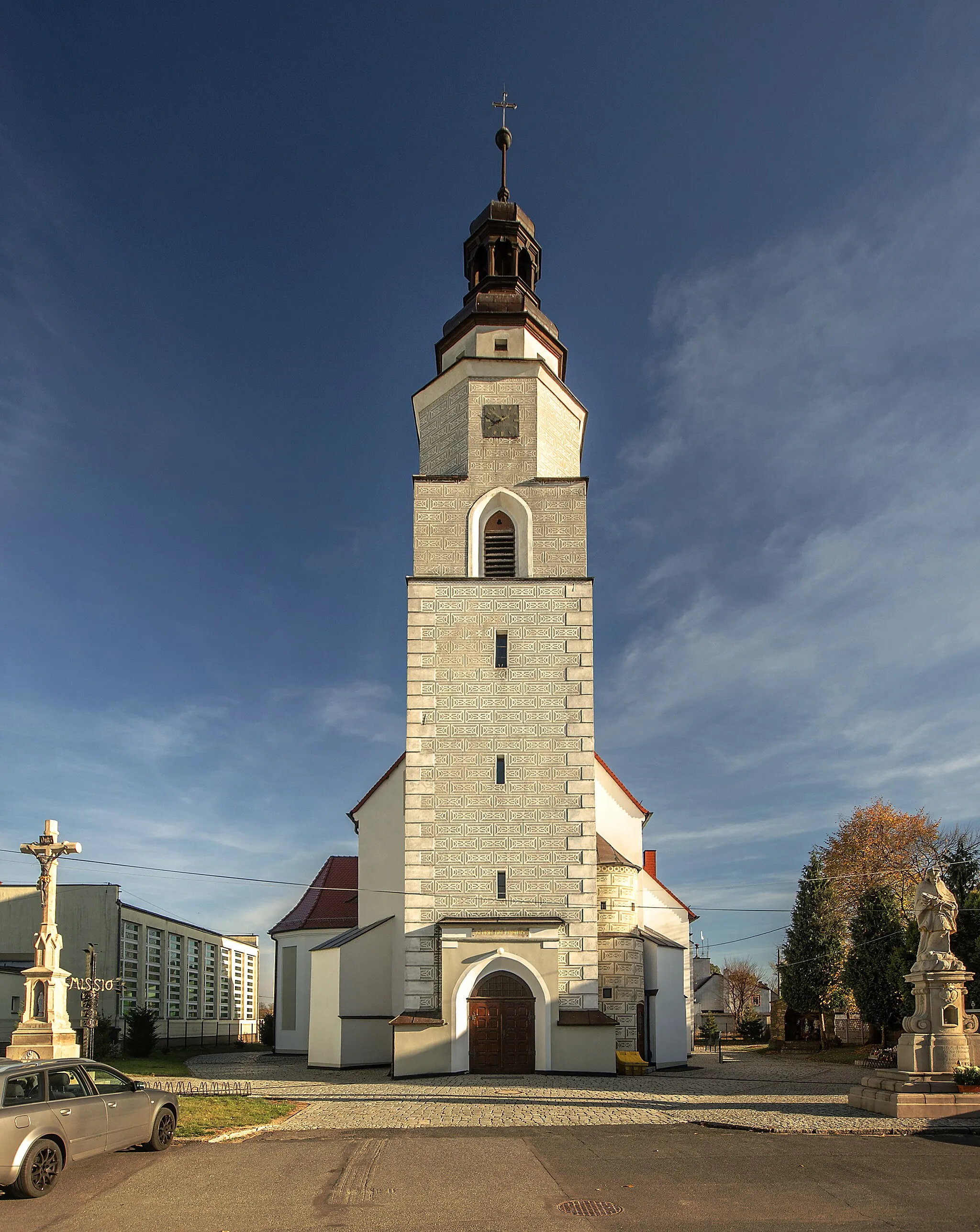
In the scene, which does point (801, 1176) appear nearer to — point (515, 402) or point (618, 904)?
point (618, 904)

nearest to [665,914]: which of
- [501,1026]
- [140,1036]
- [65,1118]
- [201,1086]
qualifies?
[501,1026]

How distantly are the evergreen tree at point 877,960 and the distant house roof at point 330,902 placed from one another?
58.9ft

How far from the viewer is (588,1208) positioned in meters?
9.69

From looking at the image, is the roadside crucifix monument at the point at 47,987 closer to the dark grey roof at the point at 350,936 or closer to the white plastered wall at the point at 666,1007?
the dark grey roof at the point at 350,936

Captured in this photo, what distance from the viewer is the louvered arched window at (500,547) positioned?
28047 millimetres

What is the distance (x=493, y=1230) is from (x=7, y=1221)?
15.1ft

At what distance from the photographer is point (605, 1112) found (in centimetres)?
1728

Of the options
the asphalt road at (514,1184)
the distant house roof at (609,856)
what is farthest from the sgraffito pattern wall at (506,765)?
the asphalt road at (514,1184)

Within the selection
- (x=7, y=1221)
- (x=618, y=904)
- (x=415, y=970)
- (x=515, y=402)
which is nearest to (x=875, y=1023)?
(x=618, y=904)

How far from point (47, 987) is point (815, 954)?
30.2 metres

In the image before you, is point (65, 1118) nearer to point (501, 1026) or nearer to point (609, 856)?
point (501, 1026)

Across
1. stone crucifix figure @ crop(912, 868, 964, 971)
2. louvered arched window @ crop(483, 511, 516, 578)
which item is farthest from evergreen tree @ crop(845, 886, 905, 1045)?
louvered arched window @ crop(483, 511, 516, 578)

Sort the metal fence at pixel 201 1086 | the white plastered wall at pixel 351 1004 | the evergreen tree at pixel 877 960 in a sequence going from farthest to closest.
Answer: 1. the evergreen tree at pixel 877 960
2. the white plastered wall at pixel 351 1004
3. the metal fence at pixel 201 1086

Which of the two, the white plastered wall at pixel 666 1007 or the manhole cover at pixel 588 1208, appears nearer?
the manhole cover at pixel 588 1208
